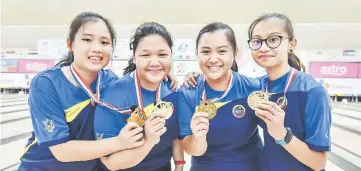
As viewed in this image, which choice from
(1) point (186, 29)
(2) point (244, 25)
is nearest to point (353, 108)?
(2) point (244, 25)

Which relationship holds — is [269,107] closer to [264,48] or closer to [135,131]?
[264,48]

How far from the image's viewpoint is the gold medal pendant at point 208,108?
1.33m

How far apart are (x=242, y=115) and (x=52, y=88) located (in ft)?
3.05

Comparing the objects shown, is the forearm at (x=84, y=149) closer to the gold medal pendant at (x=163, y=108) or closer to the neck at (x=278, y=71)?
the gold medal pendant at (x=163, y=108)

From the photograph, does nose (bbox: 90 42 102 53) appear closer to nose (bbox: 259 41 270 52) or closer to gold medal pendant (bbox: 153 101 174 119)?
gold medal pendant (bbox: 153 101 174 119)

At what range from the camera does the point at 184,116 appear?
56.0 inches

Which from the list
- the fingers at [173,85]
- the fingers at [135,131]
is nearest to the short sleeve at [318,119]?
the fingers at [173,85]

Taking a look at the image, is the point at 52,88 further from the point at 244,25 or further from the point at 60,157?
the point at 244,25

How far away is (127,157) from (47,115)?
419 millimetres

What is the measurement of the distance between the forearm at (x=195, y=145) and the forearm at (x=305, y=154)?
0.37m

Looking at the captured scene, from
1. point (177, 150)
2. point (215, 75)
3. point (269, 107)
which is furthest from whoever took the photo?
point (177, 150)

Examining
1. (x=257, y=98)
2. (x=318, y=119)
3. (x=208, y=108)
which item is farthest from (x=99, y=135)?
(x=318, y=119)

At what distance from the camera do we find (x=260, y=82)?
1.55 metres

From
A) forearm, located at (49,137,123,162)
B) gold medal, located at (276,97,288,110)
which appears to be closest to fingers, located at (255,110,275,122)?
gold medal, located at (276,97,288,110)
